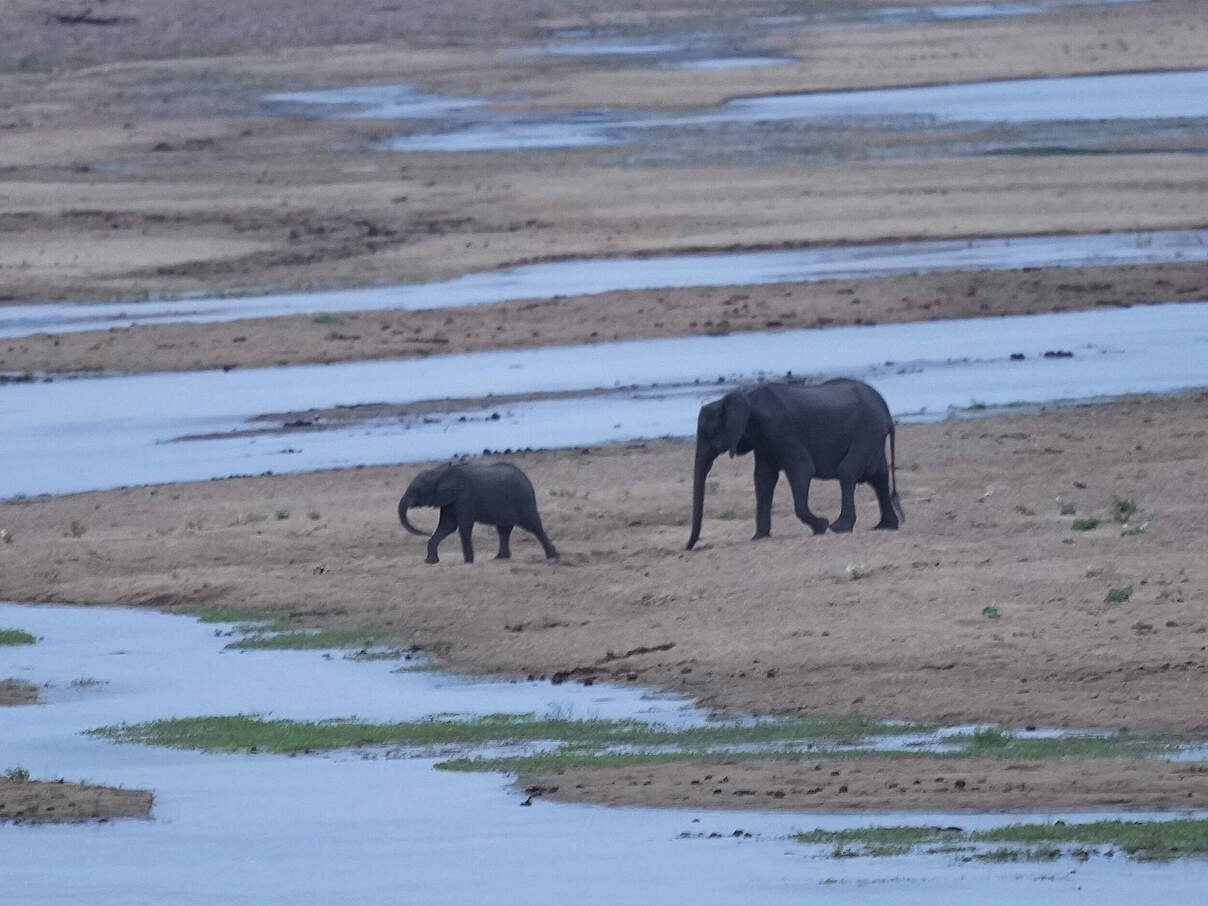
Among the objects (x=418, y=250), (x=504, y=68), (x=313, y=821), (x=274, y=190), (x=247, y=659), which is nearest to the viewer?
(x=313, y=821)

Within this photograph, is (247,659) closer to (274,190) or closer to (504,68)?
(274,190)

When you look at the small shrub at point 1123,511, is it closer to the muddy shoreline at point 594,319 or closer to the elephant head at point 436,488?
the elephant head at point 436,488

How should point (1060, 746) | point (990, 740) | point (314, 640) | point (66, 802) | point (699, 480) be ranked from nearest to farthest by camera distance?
point (66, 802), point (1060, 746), point (990, 740), point (314, 640), point (699, 480)

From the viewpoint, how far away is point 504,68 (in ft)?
237

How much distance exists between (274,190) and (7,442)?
20.1 metres

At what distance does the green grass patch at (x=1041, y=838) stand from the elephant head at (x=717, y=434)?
22.2 ft

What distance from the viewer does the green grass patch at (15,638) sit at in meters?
16.8

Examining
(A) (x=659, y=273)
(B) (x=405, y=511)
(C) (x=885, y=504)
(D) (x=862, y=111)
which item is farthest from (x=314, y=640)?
(D) (x=862, y=111)

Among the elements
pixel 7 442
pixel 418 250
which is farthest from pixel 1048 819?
pixel 418 250

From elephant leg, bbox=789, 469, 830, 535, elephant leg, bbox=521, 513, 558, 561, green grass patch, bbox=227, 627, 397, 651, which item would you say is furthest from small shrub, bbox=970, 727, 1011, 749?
elephant leg, bbox=521, 513, 558, 561

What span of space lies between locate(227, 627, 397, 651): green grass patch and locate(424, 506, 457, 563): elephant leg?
5.43ft

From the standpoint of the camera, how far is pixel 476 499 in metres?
18.3

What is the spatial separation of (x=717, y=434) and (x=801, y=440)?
558 millimetres

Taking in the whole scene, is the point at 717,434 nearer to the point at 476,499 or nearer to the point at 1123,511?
the point at 476,499
